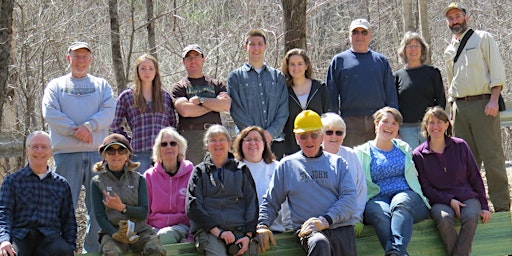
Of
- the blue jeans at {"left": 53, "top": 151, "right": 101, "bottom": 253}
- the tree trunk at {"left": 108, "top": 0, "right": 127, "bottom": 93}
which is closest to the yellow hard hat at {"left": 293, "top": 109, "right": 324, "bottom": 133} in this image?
the blue jeans at {"left": 53, "top": 151, "right": 101, "bottom": 253}

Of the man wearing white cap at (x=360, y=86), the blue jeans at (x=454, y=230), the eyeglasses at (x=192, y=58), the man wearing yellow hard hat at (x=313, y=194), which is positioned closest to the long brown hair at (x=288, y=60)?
the man wearing white cap at (x=360, y=86)

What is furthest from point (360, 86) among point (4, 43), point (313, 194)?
point (4, 43)

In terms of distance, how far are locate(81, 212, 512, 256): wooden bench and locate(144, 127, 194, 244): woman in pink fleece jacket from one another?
1.10 ft

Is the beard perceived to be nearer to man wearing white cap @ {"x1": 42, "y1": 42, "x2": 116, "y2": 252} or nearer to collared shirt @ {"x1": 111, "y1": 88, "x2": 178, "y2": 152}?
collared shirt @ {"x1": 111, "y1": 88, "x2": 178, "y2": 152}

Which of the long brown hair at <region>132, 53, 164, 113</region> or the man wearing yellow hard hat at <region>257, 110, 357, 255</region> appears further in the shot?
the long brown hair at <region>132, 53, 164, 113</region>

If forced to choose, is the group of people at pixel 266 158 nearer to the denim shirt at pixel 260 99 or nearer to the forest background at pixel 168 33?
the denim shirt at pixel 260 99

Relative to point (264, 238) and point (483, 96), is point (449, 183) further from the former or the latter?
point (264, 238)

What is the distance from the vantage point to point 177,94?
7.19 metres

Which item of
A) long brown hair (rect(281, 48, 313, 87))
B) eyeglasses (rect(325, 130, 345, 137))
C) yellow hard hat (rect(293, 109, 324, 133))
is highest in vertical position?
long brown hair (rect(281, 48, 313, 87))

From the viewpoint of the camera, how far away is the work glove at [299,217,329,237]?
19.2ft

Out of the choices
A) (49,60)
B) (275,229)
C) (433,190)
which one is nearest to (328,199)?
(275,229)

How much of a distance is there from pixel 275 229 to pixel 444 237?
52.8 inches

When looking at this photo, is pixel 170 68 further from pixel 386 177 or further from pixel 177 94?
pixel 386 177

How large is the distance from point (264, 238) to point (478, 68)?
309 centimetres
